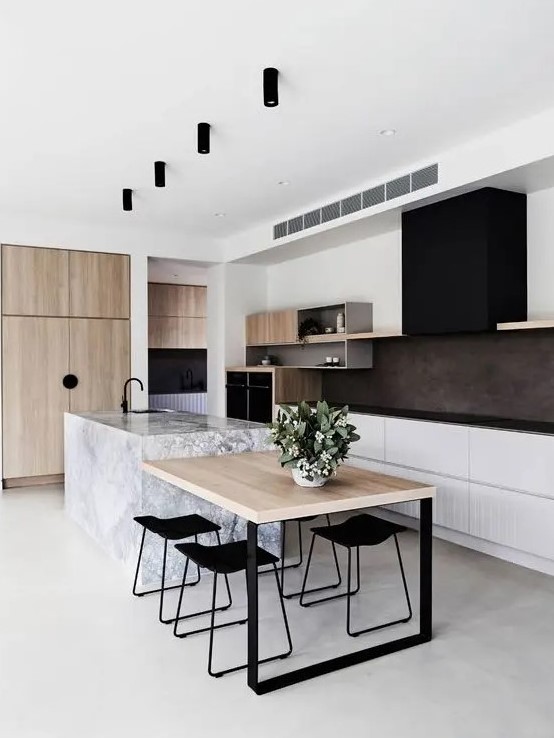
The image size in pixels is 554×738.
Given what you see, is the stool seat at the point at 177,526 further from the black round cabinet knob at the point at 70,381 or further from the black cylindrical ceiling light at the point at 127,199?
the black round cabinet knob at the point at 70,381

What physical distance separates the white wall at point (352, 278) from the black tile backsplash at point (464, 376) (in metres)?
0.39

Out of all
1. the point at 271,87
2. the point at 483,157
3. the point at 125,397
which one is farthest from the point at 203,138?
the point at 125,397

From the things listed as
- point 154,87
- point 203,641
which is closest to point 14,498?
point 203,641

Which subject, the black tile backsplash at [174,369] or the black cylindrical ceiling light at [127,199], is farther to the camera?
the black tile backsplash at [174,369]

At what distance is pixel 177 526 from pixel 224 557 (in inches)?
25.3

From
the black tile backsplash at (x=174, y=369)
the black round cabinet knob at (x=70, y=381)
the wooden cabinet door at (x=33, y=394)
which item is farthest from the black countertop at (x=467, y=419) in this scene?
the black tile backsplash at (x=174, y=369)

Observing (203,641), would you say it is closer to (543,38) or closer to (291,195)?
(543,38)

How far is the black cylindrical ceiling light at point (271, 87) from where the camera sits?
3.14 metres

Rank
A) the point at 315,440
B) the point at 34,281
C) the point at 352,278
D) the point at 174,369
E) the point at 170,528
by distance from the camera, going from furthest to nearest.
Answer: the point at 174,369 → the point at 34,281 → the point at 352,278 → the point at 170,528 → the point at 315,440

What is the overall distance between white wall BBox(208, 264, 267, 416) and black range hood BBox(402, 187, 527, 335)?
3181 mm

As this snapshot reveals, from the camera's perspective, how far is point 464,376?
5359mm

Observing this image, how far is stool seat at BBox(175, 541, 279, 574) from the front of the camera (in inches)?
111

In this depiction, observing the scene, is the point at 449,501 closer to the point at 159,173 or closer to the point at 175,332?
the point at 159,173

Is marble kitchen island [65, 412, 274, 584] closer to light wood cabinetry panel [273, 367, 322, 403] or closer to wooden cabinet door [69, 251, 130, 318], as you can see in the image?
light wood cabinetry panel [273, 367, 322, 403]
